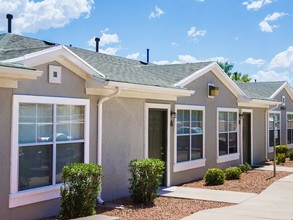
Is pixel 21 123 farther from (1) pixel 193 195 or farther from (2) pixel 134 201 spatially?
(1) pixel 193 195

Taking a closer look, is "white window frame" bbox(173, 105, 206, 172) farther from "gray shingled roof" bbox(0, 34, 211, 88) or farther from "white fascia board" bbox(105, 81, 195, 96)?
"gray shingled roof" bbox(0, 34, 211, 88)

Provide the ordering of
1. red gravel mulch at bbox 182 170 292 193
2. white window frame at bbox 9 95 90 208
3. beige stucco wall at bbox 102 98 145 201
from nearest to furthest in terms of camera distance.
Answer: white window frame at bbox 9 95 90 208 < beige stucco wall at bbox 102 98 145 201 < red gravel mulch at bbox 182 170 292 193

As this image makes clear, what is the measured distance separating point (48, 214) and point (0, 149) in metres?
1.85

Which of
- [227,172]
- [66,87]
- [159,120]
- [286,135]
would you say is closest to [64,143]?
[66,87]

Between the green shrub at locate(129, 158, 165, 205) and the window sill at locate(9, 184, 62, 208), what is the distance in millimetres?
2095

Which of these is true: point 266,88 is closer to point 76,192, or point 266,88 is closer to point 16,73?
point 76,192

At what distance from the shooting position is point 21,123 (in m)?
8.16

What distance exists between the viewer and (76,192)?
8.27m

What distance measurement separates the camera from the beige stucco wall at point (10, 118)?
775cm

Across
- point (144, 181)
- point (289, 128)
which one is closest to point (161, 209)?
point (144, 181)

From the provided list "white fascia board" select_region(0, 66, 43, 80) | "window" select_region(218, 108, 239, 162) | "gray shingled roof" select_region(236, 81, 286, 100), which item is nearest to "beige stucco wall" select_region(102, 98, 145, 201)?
"white fascia board" select_region(0, 66, 43, 80)

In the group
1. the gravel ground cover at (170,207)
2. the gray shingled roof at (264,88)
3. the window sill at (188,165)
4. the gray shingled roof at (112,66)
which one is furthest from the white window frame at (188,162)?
the gray shingled roof at (264,88)

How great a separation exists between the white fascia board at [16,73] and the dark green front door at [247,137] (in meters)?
13.2

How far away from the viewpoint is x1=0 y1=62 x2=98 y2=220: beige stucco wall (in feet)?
25.4
